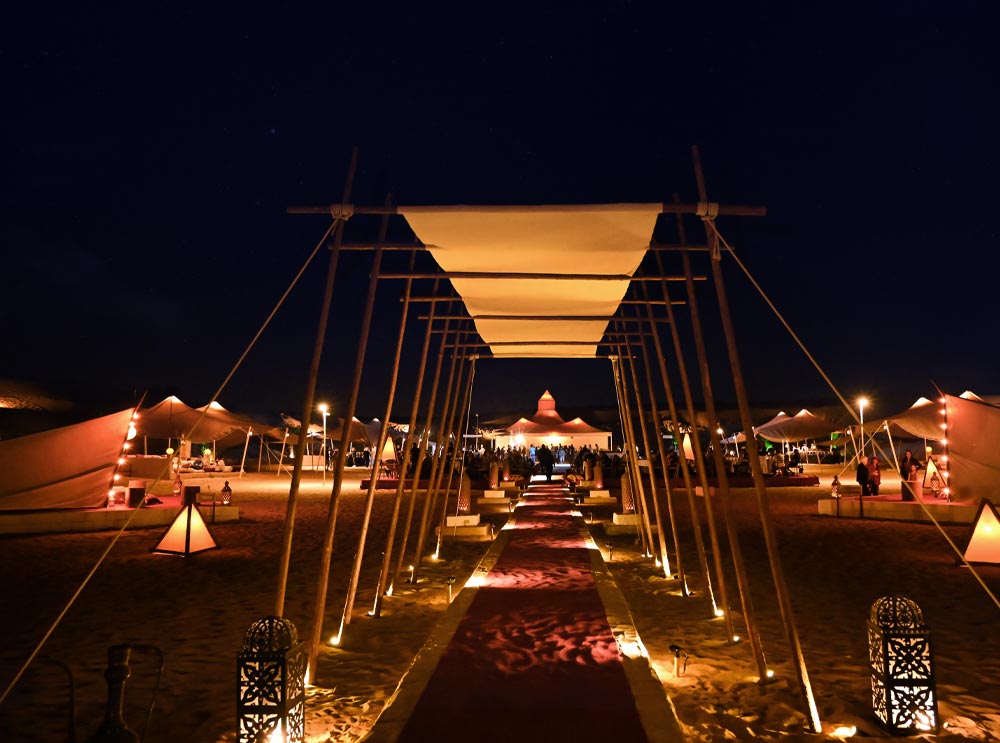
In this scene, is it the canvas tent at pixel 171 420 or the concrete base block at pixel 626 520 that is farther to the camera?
the canvas tent at pixel 171 420

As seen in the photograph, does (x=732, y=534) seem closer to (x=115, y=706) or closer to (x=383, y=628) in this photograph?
(x=383, y=628)

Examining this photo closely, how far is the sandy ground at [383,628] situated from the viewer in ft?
14.2

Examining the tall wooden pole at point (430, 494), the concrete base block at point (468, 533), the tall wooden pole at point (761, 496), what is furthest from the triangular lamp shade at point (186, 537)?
the tall wooden pole at point (761, 496)

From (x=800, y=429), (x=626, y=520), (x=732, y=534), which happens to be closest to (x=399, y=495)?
(x=732, y=534)

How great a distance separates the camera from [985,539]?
9.58 m

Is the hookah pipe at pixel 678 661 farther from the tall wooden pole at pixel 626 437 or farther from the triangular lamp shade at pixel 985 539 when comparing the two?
the triangular lamp shade at pixel 985 539

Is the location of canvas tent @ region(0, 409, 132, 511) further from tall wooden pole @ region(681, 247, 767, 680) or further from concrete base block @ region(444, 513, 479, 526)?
tall wooden pole @ region(681, 247, 767, 680)

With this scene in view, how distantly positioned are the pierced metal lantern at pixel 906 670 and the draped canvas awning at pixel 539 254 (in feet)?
9.23

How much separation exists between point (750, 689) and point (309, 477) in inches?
1215

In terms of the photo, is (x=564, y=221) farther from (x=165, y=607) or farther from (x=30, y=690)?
(x=165, y=607)

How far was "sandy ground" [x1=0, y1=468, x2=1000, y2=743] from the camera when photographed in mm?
4336

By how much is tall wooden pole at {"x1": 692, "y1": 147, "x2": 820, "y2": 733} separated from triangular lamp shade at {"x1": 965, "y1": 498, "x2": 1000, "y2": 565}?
21.9 feet

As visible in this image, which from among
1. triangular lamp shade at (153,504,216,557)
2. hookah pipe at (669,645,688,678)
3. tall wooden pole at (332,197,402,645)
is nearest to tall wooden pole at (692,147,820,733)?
hookah pipe at (669,645,688,678)

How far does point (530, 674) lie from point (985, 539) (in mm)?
8004
